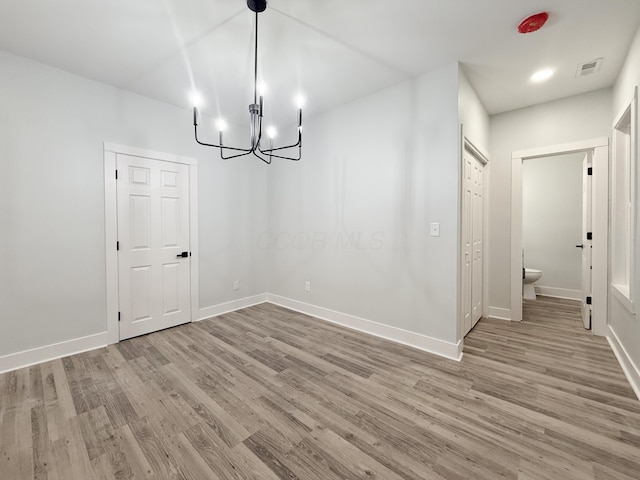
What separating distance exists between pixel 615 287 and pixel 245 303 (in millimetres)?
4327

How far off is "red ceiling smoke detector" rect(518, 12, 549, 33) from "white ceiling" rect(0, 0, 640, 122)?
0.15 ft

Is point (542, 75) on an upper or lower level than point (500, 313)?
upper

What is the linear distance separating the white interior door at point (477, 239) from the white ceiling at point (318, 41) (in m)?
0.95

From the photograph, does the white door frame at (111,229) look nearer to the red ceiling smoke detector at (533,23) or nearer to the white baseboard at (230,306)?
the white baseboard at (230,306)

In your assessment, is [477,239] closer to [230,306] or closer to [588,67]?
[588,67]

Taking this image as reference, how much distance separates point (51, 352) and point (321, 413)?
2653mm

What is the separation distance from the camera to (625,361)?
2.32 meters

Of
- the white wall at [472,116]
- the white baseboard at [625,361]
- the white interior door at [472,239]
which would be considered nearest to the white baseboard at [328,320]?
the white interior door at [472,239]

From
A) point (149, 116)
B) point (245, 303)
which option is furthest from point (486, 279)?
point (149, 116)

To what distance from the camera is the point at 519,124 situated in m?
3.49

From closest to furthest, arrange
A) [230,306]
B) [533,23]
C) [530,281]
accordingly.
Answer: [533,23], [230,306], [530,281]

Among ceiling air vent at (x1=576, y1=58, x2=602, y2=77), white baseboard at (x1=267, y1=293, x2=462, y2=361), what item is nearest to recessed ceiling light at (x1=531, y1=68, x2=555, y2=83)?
ceiling air vent at (x1=576, y1=58, x2=602, y2=77)

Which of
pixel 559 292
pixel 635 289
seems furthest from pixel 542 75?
pixel 559 292

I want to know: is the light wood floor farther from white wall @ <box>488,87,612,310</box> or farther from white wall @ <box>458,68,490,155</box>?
white wall @ <box>458,68,490,155</box>
